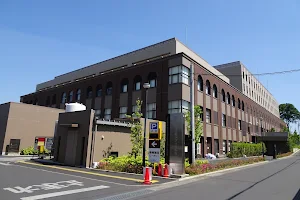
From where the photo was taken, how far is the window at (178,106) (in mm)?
29203

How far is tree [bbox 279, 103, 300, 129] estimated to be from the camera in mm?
119562

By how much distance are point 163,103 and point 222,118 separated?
48.4 ft

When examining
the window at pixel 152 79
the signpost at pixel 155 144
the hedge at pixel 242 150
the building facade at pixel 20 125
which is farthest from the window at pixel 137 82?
the signpost at pixel 155 144

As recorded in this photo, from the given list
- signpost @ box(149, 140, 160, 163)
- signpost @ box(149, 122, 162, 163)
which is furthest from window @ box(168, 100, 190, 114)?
signpost @ box(149, 140, 160, 163)

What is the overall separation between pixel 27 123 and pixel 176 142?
29023 millimetres

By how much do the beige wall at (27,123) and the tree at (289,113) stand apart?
399 ft

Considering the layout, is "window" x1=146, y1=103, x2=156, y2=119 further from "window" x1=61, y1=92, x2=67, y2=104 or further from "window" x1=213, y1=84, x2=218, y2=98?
"window" x1=61, y1=92, x2=67, y2=104

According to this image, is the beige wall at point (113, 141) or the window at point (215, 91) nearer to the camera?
the beige wall at point (113, 141)

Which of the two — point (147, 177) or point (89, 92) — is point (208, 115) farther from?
point (147, 177)

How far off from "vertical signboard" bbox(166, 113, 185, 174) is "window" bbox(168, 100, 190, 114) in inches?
538

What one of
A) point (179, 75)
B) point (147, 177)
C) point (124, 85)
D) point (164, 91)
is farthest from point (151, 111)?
point (147, 177)

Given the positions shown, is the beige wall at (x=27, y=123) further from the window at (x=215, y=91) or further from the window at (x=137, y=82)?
the window at (x=215, y=91)

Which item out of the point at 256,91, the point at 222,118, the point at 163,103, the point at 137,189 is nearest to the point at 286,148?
the point at 256,91

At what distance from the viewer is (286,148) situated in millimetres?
62812
